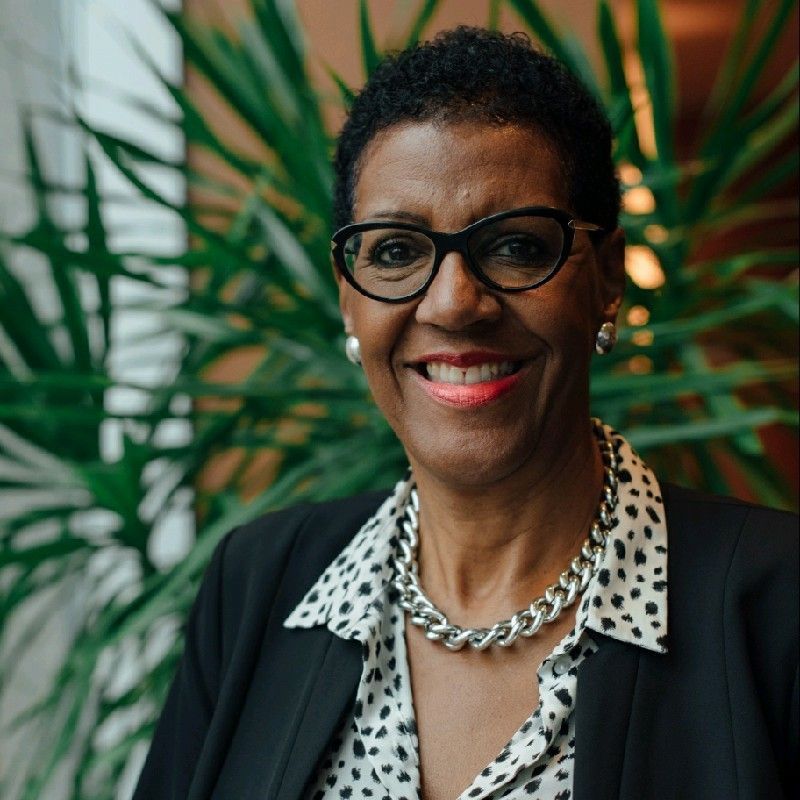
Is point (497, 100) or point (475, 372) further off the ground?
point (497, 100)

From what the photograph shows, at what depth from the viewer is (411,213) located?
39.8 inches

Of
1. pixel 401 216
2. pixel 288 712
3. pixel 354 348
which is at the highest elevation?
pixel 401 216

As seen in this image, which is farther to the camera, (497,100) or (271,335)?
(271,335)

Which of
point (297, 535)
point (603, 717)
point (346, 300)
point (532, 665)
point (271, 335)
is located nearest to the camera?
point (603, 717)

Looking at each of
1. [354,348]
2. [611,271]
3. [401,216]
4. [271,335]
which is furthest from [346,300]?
[271,335]

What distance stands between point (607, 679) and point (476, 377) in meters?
0.29

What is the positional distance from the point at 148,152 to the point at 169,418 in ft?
1.32

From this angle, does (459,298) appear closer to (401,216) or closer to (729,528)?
(401,216)

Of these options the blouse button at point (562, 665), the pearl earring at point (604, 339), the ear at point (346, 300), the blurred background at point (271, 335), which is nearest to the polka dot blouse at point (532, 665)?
the blouse button at point (562, 665)

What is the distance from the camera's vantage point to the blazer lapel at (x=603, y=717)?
36.5 inches

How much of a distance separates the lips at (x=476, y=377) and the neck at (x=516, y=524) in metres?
0.08

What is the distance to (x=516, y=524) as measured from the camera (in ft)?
3.62

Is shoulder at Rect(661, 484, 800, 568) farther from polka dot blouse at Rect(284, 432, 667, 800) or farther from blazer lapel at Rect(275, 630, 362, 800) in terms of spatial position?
blazer lapel at Rect(275, 630, 362, 800)

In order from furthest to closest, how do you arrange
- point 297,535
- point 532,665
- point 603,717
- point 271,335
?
point 271,335 → point 297,535 → point 532,665 → point 603,717
